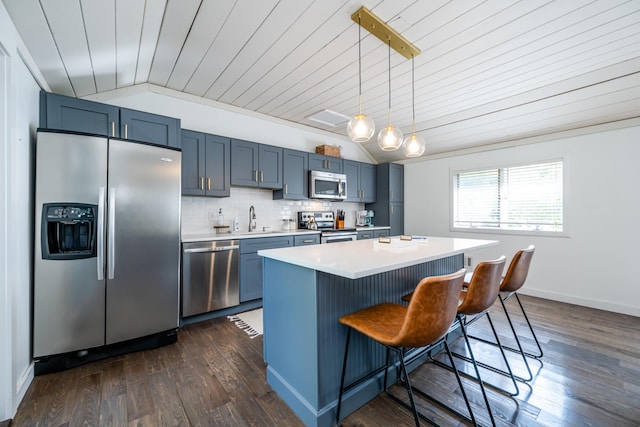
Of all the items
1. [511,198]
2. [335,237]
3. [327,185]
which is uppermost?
[327,185]

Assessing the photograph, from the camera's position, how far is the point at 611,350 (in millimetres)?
2359

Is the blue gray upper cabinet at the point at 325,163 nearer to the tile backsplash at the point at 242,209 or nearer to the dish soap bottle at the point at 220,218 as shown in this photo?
the tile backsplash at the point at 242,209

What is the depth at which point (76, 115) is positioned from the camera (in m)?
2.39

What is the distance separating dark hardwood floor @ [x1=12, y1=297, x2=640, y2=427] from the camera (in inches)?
62.1

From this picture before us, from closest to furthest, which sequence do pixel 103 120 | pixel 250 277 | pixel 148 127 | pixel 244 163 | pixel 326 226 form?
pixel 103 120, pixel 148 127, pixel 250 277, pixel 244 163, pixel 326 226

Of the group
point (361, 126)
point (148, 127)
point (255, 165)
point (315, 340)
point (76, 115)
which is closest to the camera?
point (315, 340)

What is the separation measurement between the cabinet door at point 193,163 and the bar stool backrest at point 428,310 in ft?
9.25

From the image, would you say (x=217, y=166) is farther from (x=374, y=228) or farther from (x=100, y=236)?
(x=374, y=228)

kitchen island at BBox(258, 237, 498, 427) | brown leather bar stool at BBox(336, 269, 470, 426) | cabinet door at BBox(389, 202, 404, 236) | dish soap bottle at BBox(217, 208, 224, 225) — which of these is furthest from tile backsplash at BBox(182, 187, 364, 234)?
brown leather bar stool at BBox(336, 269, 470, 426)

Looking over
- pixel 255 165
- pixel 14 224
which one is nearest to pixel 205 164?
pixel 255 165

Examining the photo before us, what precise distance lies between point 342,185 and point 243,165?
180cm

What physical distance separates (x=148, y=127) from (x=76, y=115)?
547 mm

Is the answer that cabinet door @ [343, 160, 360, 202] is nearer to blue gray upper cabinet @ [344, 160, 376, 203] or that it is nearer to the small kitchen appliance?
blue gray upper cabinet @ [344, 160, 376, 203]

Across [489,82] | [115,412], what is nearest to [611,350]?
[489,82]
